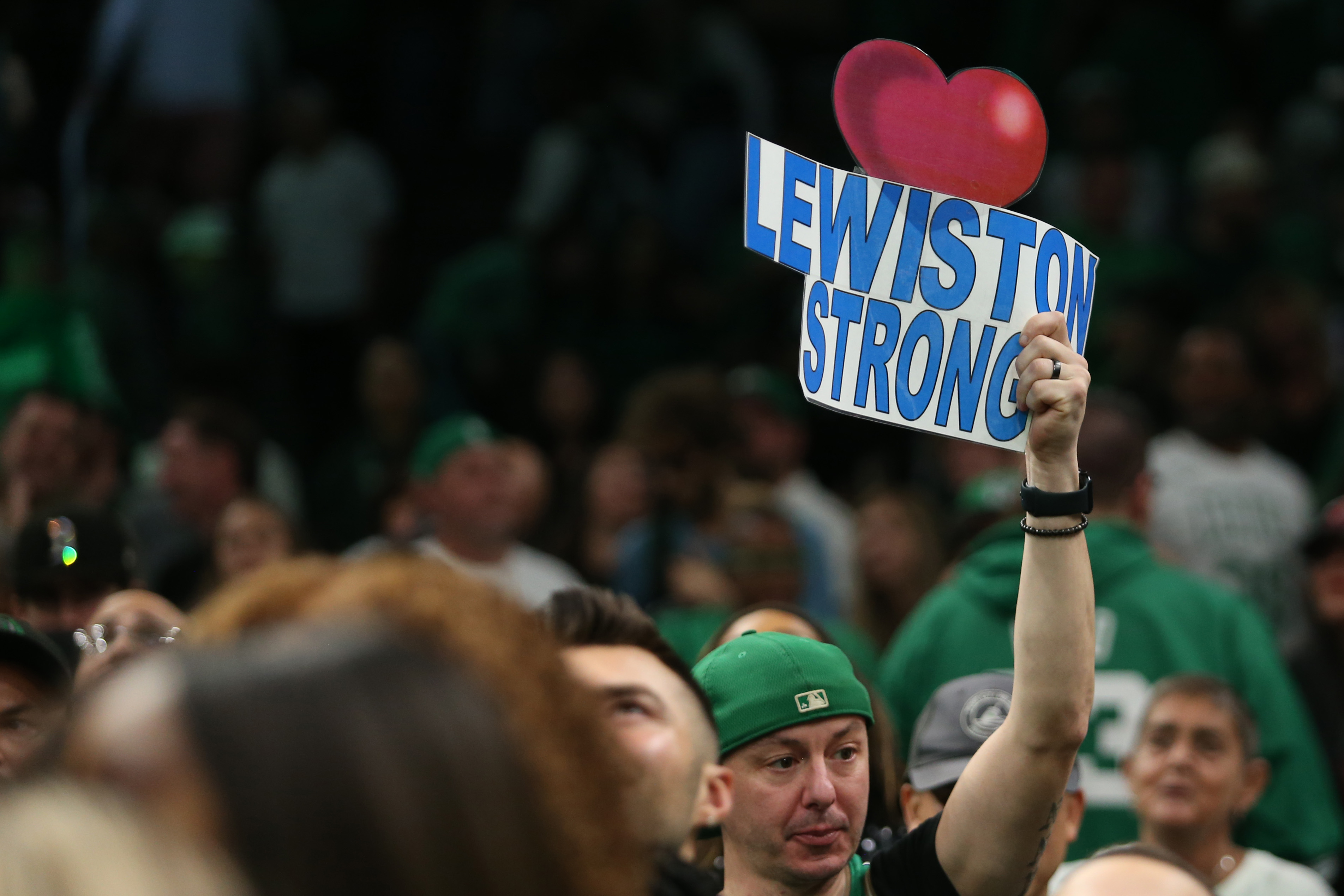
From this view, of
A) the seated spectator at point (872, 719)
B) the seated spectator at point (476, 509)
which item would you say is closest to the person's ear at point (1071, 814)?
the seated spectator at point (872, 719)

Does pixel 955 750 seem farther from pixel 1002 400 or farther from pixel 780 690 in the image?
pixel 1002 400

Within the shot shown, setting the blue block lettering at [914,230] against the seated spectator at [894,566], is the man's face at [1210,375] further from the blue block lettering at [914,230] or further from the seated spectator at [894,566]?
the blue block lettering at [914,230]

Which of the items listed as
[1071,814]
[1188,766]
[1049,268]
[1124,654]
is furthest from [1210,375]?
[1049,268]

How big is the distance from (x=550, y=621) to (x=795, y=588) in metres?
3.07

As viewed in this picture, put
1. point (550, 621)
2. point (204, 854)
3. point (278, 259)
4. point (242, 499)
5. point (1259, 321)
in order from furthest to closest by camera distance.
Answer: point (278, 259) → point (1259, 321) → point (242, 499) → point (550, 621) → point (204, 854)

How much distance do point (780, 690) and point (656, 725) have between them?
23 centimetres

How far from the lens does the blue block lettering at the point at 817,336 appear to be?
258cm

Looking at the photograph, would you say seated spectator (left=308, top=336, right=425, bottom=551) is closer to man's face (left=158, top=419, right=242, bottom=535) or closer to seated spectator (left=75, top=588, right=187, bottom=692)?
man's face (left=158, top=419, right=242, bottom=535)

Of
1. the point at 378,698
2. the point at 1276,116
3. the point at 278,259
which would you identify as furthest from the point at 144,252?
the point at 378,698

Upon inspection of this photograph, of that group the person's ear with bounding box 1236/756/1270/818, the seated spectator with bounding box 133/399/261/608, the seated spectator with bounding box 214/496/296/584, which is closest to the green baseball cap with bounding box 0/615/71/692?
the person's ear with bounding box 1236/756/1270/818

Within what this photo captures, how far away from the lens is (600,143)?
1014 cm

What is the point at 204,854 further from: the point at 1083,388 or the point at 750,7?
the point at 750,7

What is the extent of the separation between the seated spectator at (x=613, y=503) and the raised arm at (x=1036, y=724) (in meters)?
4.89

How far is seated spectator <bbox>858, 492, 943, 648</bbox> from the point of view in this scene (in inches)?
258
